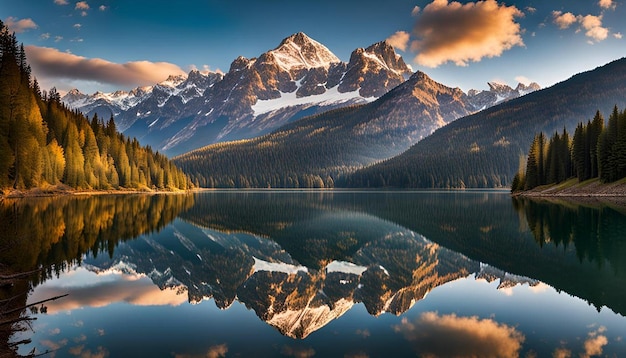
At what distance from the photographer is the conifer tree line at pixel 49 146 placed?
93.9 m

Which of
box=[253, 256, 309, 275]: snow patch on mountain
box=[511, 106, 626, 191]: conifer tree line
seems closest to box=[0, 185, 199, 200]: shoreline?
box=[253, 256, 309, 275]: snow patch on mountain

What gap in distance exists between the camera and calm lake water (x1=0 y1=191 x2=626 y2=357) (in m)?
14.8

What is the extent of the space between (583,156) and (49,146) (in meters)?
125

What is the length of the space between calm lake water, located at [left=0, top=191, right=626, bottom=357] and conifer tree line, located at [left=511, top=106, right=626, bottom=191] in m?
65.7

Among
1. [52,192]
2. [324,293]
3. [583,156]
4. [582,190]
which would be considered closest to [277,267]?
[324,293]

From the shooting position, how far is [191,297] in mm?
21109

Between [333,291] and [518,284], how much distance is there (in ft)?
30.3

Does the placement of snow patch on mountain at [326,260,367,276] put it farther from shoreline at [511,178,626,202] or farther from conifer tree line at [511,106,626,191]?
conifer tree line at [511,106,626,191]

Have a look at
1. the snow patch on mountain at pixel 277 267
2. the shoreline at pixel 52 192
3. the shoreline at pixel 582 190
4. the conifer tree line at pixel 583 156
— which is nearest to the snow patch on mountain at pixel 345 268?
the snow patch on mountain at pixel 277 267

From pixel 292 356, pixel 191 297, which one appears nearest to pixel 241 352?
pixel 292 356

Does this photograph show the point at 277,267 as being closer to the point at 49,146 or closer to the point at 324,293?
the point at 324,293

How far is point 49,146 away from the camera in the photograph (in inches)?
4242

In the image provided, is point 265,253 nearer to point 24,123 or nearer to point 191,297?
point 191,297

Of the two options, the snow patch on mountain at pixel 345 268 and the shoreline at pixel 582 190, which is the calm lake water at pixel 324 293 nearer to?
the snow patch on mountain at pixel 345 268
